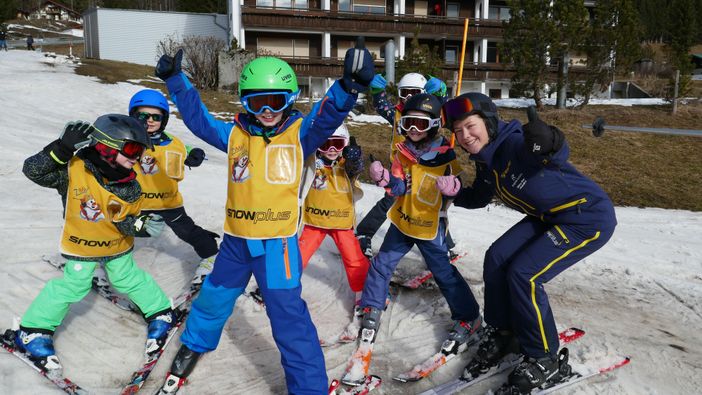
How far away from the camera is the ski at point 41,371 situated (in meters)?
3.77

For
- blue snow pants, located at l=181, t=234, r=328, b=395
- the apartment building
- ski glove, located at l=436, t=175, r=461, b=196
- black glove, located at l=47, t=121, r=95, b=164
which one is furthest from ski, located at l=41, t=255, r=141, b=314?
the apartment building

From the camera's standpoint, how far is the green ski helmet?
11.6ft

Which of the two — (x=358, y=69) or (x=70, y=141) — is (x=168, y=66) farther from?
(x=358, y=69)

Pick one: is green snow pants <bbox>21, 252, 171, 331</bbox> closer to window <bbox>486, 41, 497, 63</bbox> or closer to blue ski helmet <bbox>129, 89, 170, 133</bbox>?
blue ski helmet <bbox>129, 89, 170, 133</bbox>

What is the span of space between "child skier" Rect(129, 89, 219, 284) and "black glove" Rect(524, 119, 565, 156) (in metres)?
3.60

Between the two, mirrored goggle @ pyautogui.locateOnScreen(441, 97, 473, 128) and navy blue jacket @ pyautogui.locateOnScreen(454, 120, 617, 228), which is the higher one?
mirrored goggle @ pyautogui.locateOnScreen(441, 97, 473, 128)

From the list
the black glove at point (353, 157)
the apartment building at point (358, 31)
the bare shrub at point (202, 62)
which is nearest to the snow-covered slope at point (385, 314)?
the black glove at point (353, 157)

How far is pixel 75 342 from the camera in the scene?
450cm

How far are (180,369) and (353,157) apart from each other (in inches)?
91.6

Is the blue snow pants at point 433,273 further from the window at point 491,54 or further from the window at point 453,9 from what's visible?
the window at point 453,9

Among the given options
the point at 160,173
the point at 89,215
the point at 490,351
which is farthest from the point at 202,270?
the point at 490,351

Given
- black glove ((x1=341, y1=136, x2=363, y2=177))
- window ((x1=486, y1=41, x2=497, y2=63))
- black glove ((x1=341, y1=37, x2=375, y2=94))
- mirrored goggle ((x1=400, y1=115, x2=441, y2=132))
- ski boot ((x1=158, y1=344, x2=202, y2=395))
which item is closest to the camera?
black glove ((x1=341, y1=37, x2=375, y2=94))

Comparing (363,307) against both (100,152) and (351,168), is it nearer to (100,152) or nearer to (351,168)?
(351,168)

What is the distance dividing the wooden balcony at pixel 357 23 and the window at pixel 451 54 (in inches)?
59.0
